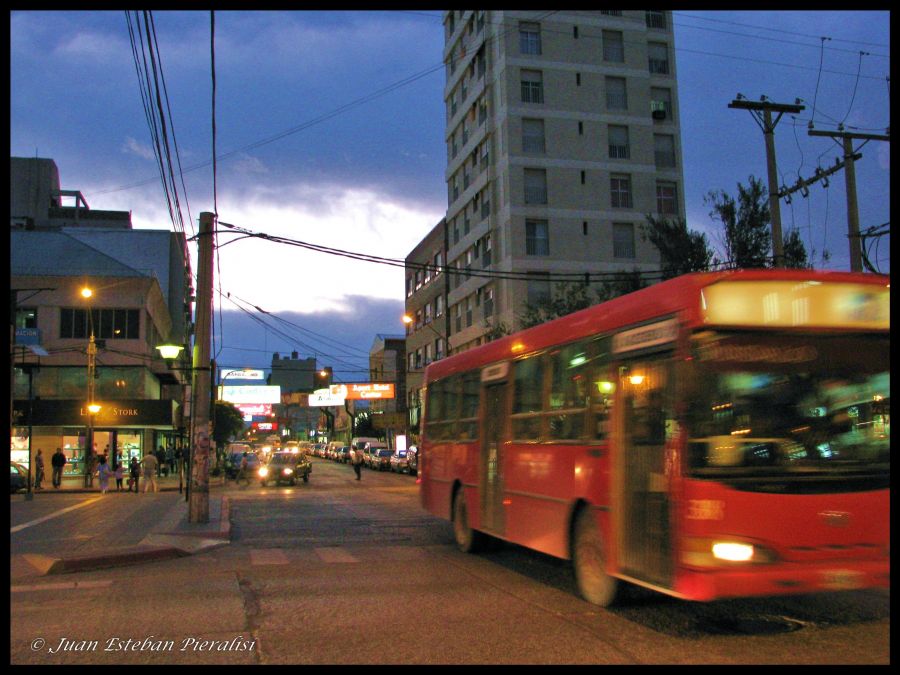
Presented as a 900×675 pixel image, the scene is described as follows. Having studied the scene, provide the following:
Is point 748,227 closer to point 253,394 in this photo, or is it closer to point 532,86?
point 532,86

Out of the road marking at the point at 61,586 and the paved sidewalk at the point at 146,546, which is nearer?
the road marking at the point at 61,586

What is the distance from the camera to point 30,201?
203ft

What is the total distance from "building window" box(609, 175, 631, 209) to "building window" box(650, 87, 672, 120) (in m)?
4.56

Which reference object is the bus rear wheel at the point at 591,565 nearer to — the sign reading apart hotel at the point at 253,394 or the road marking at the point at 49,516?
the road marking at the point at 49,516

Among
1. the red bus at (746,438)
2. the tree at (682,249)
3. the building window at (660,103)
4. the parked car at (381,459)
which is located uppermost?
the building window at (660,103)

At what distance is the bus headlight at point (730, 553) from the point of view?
6.33 meters

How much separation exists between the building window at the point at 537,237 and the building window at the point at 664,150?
8.39m

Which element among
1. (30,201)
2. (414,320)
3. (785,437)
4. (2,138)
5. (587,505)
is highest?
(30,201)

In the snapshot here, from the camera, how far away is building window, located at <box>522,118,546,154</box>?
46.6 metres

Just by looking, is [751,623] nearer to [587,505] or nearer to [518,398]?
[587,505]

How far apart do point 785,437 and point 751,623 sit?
6.23 feet

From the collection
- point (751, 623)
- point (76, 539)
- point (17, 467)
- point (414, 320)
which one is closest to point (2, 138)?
point (751, 623)

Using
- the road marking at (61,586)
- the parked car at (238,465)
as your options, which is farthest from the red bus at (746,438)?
the parked car at (238,465)

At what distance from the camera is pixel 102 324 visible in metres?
41.4
